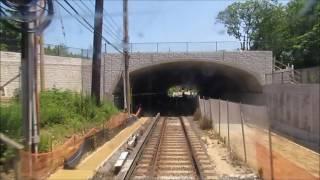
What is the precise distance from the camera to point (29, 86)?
49.2ft

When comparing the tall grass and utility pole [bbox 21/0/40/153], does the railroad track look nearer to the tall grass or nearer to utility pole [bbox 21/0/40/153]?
the tall grass

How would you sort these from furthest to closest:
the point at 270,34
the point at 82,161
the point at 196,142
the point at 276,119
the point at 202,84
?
the point at 202,84, the point at 270,34, the point at 276,119, the point at 196,142, the point at 82,161

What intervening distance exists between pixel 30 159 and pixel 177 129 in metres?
23.7

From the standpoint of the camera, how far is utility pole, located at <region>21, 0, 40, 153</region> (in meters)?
14.9

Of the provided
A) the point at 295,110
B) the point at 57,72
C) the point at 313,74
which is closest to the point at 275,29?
the point at 57,72

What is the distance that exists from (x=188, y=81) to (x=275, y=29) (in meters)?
14.7

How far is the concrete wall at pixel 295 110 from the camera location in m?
24.7

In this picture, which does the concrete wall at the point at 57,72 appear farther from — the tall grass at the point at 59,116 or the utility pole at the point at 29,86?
the utility pole at the point at 29,86

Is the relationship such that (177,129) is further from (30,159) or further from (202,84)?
(202,84)

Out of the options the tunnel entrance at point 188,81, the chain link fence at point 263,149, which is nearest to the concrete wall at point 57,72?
the tunnel entrance at point 188,81

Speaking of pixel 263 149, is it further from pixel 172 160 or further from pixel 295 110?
pixel 295 110

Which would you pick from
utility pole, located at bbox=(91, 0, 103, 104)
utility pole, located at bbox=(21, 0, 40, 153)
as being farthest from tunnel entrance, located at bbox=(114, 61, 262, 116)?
utility pole, located at bbox=(21, 0, 40, 153)

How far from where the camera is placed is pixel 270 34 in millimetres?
77500

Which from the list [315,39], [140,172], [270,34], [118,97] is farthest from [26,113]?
[270,34]
